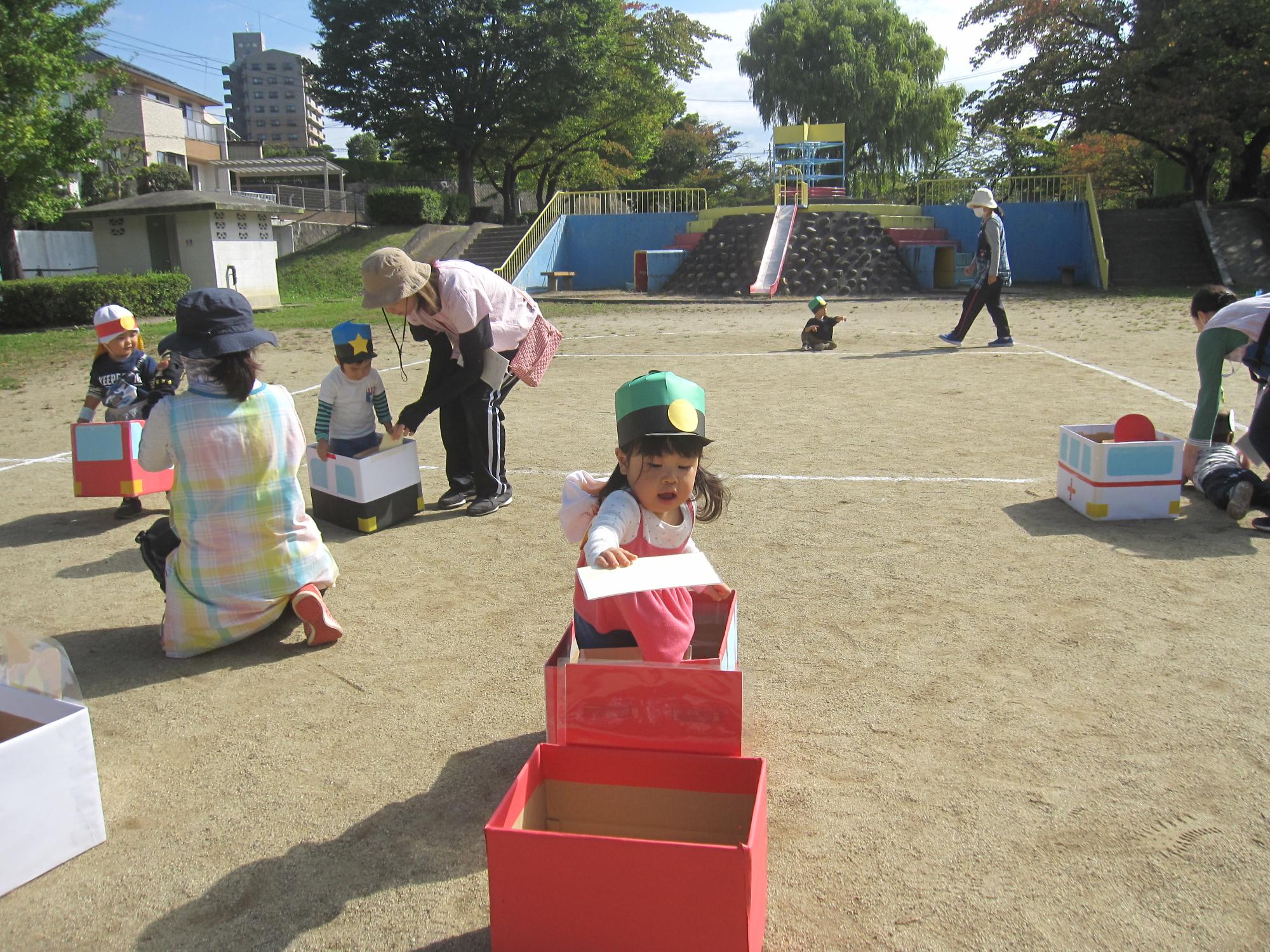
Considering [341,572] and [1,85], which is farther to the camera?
[1,85]

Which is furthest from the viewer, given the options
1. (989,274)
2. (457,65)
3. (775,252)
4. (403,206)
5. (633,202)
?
(457,65)

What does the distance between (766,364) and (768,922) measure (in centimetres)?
1023

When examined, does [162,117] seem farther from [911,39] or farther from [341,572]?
[341,572]

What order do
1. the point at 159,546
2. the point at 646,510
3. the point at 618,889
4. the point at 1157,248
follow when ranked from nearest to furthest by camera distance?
1. the point at 618,889
2. the point at 646,510
3. the point at 159,546
4. the point at 1157,248

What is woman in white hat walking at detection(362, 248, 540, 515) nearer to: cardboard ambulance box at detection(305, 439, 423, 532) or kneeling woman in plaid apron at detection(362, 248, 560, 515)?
kneeling woman in plaid apron at detection(362, 248, 560, 515)

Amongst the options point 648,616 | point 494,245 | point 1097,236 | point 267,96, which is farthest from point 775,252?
point 267,96

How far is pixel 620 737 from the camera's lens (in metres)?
2.56

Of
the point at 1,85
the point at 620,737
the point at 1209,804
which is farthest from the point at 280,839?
the point at 1,85

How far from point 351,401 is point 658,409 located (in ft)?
11.6

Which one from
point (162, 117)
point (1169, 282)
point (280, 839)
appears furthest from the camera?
point (162, 117)

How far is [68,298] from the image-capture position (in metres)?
20.8

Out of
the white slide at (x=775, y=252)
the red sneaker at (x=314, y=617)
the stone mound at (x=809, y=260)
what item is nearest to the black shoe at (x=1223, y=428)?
the red sneaker at (x=314, y=617)

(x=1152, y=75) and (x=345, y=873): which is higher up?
(x=1152, y=75)

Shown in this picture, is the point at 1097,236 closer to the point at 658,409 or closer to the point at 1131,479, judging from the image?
the point at 1131,479
